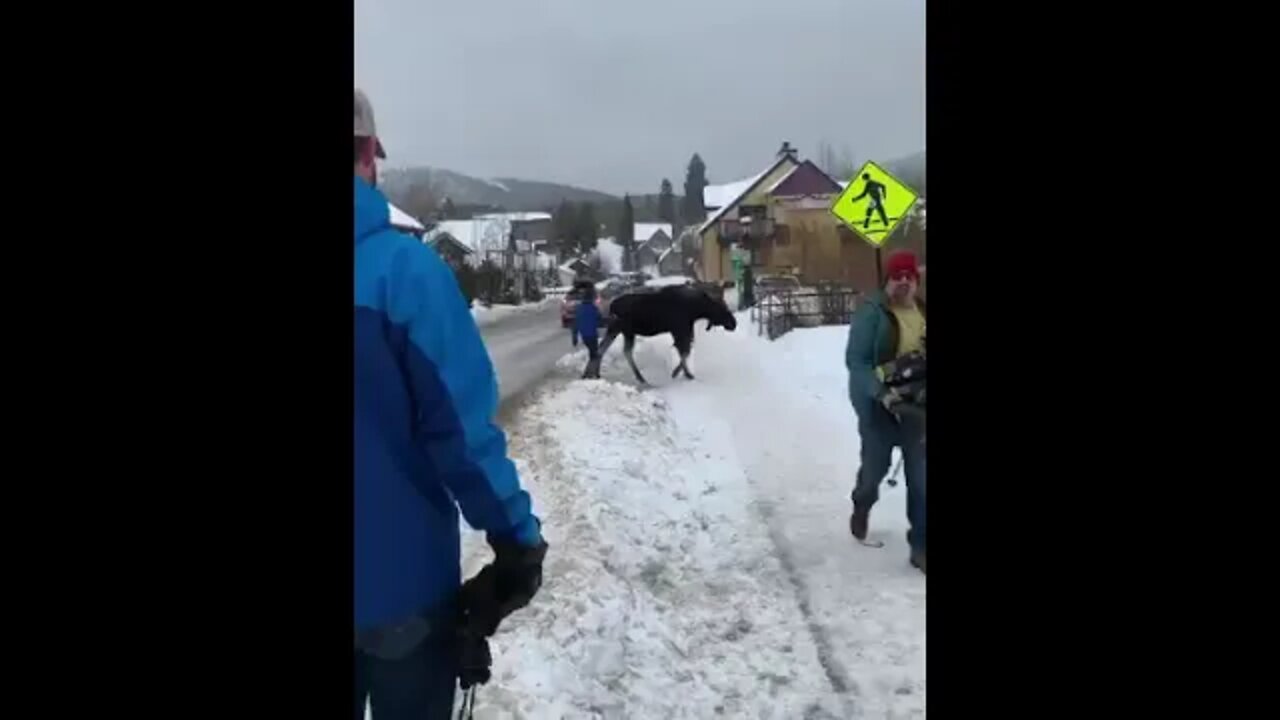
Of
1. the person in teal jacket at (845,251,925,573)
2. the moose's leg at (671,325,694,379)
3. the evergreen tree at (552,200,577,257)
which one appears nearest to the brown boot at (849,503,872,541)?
the person in teal jacket at (845,251,925,573)

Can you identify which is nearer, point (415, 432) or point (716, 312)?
point (415, 432)

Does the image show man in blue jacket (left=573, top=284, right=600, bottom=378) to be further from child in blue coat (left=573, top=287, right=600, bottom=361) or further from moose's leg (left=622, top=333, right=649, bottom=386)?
moose's leg (left=622, top=333, right=649, bottom=386)

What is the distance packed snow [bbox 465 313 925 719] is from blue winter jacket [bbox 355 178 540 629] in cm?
19

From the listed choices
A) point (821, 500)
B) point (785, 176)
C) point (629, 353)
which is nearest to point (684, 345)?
point (629, 353)

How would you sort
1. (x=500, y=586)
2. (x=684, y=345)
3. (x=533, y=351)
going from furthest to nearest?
(x=533, y=351) < (x=684, y=345) < (x=500, y=586)

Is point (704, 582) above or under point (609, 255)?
under

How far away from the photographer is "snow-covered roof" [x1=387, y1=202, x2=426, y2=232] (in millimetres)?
1810

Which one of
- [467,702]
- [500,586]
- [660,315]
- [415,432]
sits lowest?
[467,702]

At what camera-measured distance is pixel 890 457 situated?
5234 millimetres

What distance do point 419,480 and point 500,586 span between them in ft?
0.89

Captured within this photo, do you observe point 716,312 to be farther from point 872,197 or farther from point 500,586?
point 500,586
